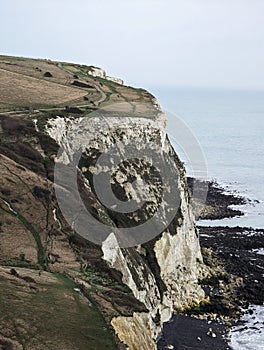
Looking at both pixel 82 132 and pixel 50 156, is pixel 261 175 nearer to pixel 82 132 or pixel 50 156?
pixel 82 132

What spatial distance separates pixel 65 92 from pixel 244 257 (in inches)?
1302

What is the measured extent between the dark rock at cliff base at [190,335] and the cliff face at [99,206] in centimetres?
111

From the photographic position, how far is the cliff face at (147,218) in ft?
134

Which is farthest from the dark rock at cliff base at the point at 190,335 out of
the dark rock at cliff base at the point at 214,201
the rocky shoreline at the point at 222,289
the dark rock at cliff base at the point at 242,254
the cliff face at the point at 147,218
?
the dark rock at cliff base at the point at 214,201

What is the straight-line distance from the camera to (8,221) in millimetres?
34125

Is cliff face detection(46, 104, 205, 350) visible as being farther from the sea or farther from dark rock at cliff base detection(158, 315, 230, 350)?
the sea

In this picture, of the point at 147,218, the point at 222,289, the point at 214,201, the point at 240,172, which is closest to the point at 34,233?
the point at 147,218

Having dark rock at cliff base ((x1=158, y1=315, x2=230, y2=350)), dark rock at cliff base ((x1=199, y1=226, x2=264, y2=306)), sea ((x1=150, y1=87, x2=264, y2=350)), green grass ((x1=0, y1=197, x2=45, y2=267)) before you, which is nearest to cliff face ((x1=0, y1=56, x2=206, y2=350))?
green grass ((x1=0, y1=197, x2=45, y2=267))

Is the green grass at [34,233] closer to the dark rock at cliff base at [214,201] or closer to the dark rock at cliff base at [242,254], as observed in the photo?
the dark rock at cliff base at [242,254]

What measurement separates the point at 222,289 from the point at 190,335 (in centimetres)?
1240

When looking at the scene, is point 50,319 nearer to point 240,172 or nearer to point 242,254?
point 242,254

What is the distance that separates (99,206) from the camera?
41.9 meters

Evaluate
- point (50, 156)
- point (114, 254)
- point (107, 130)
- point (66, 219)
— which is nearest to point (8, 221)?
point (66, 219)

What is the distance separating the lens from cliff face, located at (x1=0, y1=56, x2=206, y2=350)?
3012cm
